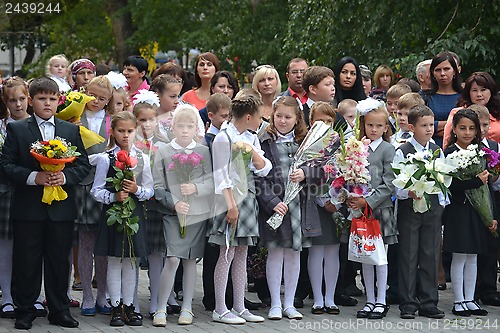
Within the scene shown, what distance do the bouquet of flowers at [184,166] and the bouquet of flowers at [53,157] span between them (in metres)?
0.82

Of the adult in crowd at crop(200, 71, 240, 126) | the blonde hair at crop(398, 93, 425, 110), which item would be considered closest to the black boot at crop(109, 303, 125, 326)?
the adult in crowd at crop(200, 71, 240, 126)

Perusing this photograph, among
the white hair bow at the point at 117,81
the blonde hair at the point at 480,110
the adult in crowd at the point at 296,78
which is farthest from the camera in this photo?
the adult in crowd at the point at 296,78

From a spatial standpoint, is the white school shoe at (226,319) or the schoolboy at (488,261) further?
the schoolboy at (488,261)

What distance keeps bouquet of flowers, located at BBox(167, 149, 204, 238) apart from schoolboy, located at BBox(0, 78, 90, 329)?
0.73 meters

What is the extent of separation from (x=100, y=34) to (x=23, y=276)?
70.0 ft

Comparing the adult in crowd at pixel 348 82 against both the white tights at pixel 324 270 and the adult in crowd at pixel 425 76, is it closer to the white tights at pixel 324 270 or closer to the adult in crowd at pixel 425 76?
the adult in crowd at pixel 425 76

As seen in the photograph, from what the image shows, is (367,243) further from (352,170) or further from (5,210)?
(5,210)

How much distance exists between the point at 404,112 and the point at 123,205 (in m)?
3.17

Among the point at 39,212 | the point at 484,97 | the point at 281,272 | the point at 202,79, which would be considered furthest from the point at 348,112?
the point at 39,212

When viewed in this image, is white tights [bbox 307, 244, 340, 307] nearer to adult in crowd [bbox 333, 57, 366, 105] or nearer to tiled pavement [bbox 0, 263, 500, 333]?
tiled pavement [bbox 0, 263, 500, 333]

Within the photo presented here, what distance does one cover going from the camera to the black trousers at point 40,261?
8055 millimetres

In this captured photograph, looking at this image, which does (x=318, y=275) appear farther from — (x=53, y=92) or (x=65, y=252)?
(x=53, y=92)

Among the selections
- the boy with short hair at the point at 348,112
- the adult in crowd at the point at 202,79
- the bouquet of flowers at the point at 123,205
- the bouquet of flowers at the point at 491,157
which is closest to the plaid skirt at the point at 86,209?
the bouquet of flowers at the point at 123,205

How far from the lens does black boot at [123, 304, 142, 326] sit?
8219mm
